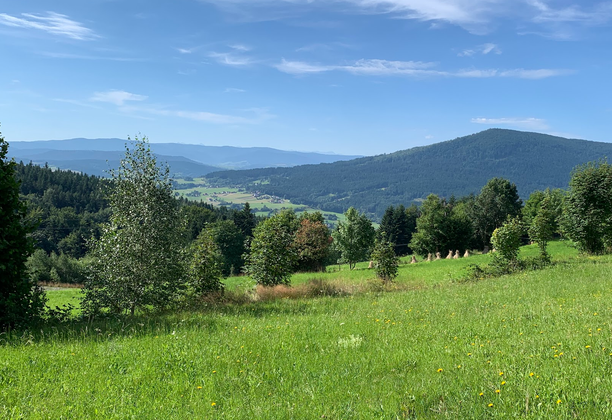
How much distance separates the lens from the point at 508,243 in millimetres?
24062

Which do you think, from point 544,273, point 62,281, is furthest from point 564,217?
point 62,281

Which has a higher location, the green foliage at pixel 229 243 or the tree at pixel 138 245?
the tree at pixel 138 245

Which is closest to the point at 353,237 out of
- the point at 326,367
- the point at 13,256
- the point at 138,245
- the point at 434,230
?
the point at 434,230

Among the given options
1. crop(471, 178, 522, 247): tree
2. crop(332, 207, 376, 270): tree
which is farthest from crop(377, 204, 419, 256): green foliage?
crop(332, 207, 376, 270): tree

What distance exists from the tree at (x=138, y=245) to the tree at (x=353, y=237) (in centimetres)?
4309

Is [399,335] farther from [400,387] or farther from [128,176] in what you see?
[128,176]

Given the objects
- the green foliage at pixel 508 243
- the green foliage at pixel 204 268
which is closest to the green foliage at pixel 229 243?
the green foliage at pixel 508 243

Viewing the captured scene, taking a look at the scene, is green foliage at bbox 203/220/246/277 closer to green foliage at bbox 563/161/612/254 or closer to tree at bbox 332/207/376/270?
tree at bbox 332/207/376/270

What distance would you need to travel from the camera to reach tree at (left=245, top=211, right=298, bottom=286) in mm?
20250

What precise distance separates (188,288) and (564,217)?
30543 mm

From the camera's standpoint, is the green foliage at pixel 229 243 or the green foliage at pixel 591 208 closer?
the green foliage at pixel 591 208

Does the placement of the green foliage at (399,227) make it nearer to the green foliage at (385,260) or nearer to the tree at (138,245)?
the green foliage at (385,260)

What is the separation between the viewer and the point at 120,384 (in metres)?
6.13

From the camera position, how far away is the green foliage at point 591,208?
29.4 m
